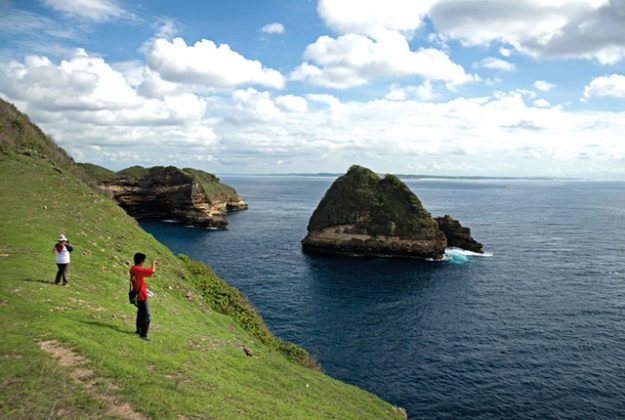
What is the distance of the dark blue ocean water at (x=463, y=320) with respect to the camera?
26.2 m

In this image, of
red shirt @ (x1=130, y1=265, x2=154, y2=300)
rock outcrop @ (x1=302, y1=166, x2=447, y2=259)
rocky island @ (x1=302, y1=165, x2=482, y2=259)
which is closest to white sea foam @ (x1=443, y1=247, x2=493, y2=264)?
rocky island @ (x1=302, y1=165, x2=482, y2=259)

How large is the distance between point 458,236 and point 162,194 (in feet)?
283

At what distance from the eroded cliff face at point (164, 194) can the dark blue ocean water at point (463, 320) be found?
27.3m

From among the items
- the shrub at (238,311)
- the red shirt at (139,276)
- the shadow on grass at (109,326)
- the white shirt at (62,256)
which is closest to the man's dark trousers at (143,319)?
the shadow on grass at (109,326)

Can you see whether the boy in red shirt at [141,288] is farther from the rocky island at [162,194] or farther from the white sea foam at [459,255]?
the rocky island at [162,194]

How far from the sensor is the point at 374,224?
67938 mm

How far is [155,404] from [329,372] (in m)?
20.5

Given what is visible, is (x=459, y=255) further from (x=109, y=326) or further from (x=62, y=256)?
(x=62, y=256)

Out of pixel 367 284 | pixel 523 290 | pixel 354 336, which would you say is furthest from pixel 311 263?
pixel 523 290

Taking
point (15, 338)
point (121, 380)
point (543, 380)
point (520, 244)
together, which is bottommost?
point (543, 380)

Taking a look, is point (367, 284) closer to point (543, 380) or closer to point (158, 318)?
point (543, 380)

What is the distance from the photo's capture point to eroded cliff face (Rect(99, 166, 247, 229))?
102 m

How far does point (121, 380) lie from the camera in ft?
33.3

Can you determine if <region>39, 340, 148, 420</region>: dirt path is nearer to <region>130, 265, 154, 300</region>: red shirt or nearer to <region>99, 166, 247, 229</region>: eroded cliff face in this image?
<region>130, 265, 154, 300</region>: red shirt
